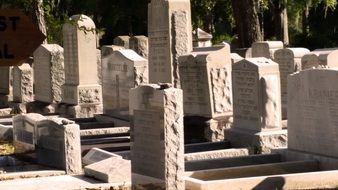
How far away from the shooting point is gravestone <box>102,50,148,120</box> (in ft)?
50.9

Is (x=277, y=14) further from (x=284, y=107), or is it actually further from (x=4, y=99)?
(x=284, y=107)

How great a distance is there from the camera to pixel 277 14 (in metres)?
36.7

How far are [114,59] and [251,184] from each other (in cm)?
757

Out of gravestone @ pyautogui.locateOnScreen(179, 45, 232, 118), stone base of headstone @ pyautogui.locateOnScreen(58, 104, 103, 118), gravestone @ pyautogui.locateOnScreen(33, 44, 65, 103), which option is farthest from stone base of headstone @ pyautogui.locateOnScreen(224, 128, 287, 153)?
gravestone @ pyautogui.locateOnScreen(33, 44, 65, 103)

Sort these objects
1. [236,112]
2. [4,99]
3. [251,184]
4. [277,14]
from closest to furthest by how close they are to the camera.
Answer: [251,184]
[236,112]
[4,99]
[277,14]

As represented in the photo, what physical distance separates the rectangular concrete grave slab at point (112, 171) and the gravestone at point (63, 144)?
79cm

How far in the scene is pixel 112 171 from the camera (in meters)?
9.45

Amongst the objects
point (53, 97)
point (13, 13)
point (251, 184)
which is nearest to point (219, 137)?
point (251, 184)

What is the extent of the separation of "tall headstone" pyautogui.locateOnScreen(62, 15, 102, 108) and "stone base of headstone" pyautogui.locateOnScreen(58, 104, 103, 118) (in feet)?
0.24

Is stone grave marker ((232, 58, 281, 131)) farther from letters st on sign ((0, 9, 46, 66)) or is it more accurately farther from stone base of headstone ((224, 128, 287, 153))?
letters st on sign ((0, 9, 46, 66))

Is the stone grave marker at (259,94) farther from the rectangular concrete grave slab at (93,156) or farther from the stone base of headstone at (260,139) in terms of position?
the rectangular concrete grave slab at (93,156)

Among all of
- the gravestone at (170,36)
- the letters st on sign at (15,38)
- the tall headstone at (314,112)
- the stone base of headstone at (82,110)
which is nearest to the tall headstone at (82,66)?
the stone base of headstone at (82,110)

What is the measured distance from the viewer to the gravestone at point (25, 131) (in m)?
11.9

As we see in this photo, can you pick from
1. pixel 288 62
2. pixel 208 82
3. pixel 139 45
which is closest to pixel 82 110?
pixel 139 45
